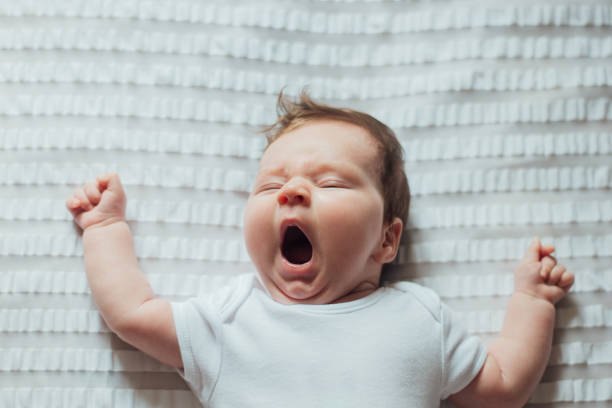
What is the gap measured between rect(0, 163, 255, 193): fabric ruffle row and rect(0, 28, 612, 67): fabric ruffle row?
0.21 metres

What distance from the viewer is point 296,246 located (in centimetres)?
84

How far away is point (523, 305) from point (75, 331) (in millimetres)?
686

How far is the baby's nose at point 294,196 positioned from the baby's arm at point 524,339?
0.36 m

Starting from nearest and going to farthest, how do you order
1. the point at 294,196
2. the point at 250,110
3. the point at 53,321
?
the point at 294,196 < the point at 53,321 < the point at 250,110

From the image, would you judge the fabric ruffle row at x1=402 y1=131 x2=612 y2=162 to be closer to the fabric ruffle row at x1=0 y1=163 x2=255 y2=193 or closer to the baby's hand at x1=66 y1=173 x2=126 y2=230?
the fabric ruffle row at x1=0 y1=163 x2=255 y2=193

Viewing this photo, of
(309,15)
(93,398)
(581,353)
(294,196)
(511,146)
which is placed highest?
(309,15)

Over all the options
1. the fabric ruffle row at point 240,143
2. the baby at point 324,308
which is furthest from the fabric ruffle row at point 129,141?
the baby at point 324,308

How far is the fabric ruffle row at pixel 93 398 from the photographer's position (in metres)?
0.88

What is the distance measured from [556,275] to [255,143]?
524mm

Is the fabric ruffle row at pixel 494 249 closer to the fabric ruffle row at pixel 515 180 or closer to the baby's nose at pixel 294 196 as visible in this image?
the fabric ruffle row at pixel 515 180

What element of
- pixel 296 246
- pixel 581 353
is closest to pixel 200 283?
pixel 296 246

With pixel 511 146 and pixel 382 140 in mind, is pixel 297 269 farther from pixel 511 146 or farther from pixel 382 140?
pixel 511 146

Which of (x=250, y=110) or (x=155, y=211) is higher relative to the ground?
(x=250, y=110)

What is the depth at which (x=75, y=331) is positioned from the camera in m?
0.89
